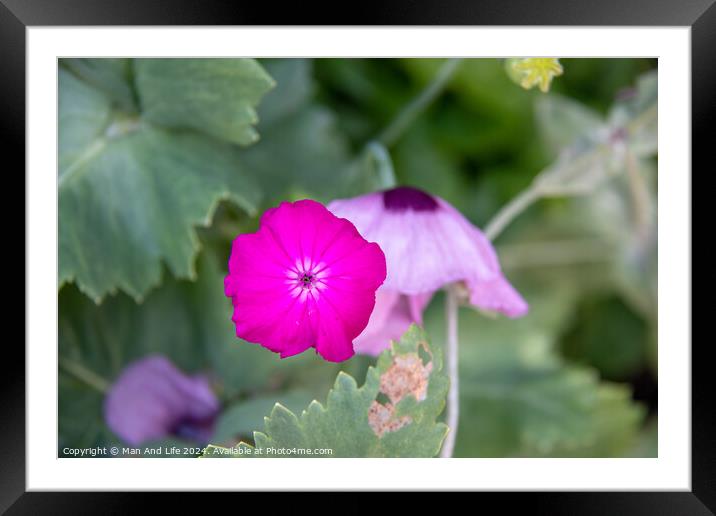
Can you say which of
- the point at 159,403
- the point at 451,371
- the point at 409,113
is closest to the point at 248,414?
the point at 159,403

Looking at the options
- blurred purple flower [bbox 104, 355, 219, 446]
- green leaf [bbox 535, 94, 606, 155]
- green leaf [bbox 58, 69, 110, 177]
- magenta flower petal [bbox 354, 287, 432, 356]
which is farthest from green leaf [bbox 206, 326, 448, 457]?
green leaf [bbox 535, 94, 606, 155]

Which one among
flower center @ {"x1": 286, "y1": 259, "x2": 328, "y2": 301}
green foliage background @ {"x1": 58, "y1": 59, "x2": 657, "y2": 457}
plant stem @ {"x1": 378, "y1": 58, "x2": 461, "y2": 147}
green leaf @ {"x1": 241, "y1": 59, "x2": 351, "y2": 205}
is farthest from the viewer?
plant stem @ {"x1": 378, "y1": 58, "x2": 461, "y2": 147}

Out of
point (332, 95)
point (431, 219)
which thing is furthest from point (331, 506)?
point (332, 95)

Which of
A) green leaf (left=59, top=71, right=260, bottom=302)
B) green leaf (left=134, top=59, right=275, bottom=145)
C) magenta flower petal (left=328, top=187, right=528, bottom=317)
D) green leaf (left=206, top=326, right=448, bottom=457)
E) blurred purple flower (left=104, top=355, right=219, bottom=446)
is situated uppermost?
green leaf (left=134, top=59, right=275, bottom=145)

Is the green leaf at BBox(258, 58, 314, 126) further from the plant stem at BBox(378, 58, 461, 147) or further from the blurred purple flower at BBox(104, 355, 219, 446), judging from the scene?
the blurred purple flower at BBox(104, 355, 219, 446)

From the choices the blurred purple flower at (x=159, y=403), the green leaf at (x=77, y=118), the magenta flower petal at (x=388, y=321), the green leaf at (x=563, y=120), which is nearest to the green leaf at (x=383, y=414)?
the magenta flower petal at (x=388, y=321)

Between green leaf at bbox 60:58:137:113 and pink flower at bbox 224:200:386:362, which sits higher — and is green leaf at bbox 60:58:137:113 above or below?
above

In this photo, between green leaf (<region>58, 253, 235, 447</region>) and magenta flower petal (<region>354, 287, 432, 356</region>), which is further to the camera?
green leaf (<region>58, 253, 235, 447</region>)
